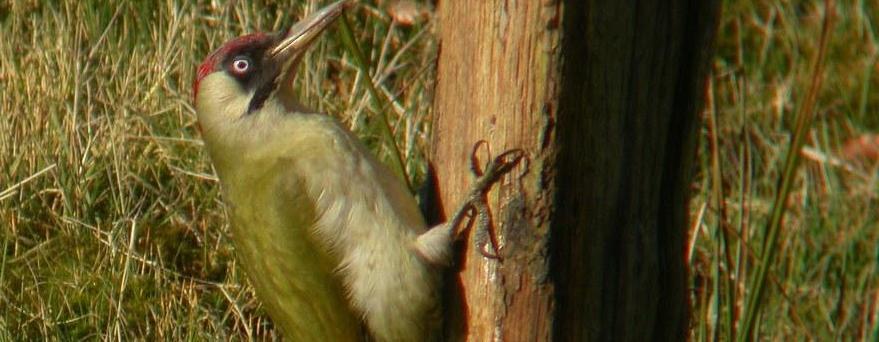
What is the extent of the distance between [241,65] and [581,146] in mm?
1128

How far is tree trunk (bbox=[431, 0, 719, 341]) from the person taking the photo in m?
2.62

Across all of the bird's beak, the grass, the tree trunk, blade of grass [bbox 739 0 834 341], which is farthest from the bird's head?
blade of grass [bbox 739 0 834 341]

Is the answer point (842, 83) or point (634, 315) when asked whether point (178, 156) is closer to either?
point (634, 315)

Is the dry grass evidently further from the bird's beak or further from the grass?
the bird's beak

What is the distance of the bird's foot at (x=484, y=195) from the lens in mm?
2775

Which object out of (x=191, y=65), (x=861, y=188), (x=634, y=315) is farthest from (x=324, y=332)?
(x=861, y=188)

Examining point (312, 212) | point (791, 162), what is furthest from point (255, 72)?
point (791, 162)

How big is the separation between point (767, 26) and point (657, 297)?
10.2ft

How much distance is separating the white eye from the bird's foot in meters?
0.82

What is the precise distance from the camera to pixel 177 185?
4.18 metres

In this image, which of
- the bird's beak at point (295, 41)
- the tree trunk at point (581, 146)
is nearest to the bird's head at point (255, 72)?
the bird's beak at point (295, 41)

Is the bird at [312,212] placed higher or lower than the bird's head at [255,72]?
lower

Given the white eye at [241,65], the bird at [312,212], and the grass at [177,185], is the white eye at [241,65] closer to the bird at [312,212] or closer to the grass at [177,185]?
the bird at [312,212]

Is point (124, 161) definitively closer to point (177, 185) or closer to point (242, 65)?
point (177, 185)
